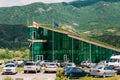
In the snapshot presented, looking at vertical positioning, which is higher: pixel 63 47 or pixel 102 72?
pixel 63 47

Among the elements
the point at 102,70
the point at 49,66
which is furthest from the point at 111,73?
the point at 49,66

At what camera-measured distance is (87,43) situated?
4149 inches

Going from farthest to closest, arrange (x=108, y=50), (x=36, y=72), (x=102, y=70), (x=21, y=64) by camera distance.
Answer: (x=108, y=50), (x=21, y=64), (x=36, y=72), (x=102, y=70)

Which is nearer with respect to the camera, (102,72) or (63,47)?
(102,72)

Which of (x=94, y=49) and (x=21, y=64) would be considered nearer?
(x=21, y=64)

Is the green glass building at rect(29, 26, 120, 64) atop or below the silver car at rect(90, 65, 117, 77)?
atop

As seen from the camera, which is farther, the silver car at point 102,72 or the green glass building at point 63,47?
the green glass building at point 63,47

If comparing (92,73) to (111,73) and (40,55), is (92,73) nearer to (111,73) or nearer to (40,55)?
(111,73)

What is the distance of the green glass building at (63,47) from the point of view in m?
105

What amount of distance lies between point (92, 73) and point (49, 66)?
14.5 m

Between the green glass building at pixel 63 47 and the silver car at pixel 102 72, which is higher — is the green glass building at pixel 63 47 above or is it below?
above

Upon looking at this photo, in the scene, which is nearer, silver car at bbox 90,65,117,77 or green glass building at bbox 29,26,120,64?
silver car at bbox 90,65,117,77

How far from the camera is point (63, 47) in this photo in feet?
355

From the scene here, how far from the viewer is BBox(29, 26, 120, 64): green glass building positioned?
346ft
